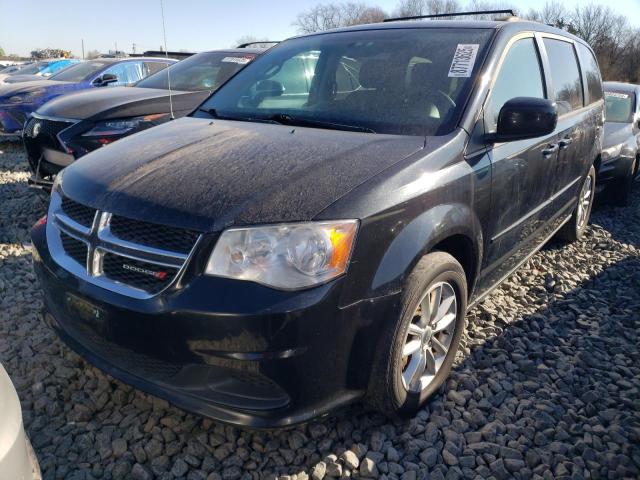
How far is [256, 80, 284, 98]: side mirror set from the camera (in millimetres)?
3139

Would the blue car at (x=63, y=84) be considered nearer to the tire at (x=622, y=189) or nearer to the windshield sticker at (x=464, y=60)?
the windshield sticker at (x=464, y=60)

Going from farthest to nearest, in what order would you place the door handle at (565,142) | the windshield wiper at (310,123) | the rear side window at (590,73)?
the rear side window at (590,73), the door handle at (565,142), the windshield wiper at (310,123)

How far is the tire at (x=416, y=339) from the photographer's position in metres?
2.02

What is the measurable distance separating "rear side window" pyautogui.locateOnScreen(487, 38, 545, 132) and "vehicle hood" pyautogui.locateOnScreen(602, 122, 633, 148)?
313cm

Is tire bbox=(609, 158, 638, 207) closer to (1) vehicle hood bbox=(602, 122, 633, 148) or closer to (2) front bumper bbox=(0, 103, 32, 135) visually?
(1) vehicle hood bbox=(602, 122, 633, 148)

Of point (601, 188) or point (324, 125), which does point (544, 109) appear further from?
point (601, 188)

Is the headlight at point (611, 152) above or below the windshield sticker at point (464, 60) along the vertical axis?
below

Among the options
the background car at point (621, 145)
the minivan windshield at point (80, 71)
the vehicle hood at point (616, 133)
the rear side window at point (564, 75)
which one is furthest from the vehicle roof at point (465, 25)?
the minivan windshield at point (80, 71)

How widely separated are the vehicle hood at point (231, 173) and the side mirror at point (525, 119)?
479 mm

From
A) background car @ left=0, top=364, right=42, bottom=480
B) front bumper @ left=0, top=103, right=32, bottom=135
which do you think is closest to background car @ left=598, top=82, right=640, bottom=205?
background car @ left=0, top=364, right=42, bottom=480

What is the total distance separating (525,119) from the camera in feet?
8.03

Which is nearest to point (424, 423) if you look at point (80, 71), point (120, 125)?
point (120, 125)

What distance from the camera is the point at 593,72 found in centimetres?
455

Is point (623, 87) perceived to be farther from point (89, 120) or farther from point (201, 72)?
point (89, 120)
